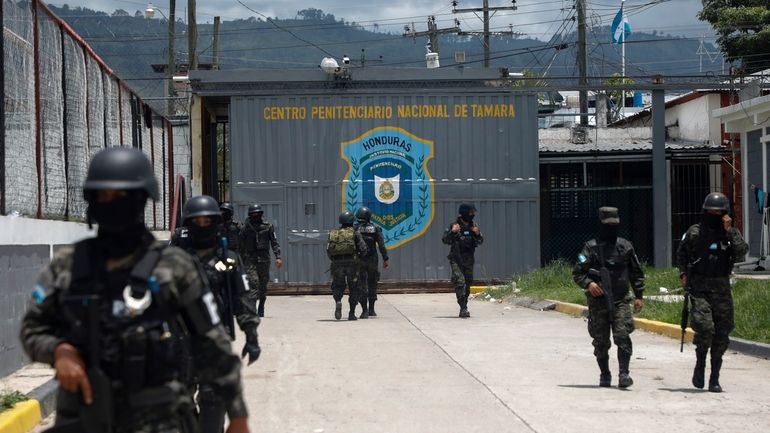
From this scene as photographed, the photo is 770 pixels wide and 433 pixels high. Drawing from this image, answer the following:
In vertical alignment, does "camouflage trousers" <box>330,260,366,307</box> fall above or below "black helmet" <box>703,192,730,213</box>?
below

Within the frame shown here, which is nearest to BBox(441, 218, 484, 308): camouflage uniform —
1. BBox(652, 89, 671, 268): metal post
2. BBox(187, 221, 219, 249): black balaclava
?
BBox(652, 89, 671, 268): metal post

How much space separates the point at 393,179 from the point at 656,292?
25.5ft

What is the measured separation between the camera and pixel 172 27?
4125 cm

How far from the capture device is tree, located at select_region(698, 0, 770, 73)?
133ft

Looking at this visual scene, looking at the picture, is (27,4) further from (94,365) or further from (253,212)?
(94,365)

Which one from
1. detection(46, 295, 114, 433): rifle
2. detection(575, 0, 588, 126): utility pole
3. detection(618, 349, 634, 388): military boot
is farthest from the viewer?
detection(575, 0, 588, 126): utility pole

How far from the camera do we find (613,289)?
34.1 feet

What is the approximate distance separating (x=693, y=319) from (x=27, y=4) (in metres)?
7.23

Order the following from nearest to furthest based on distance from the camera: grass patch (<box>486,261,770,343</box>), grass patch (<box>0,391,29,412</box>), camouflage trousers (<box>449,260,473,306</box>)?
grass patch (<box>0,391,29,412</box>) < grass patch (<box>486,261,770,343</box>) < camouflage trousers (<box>449,260,473,306</box>)

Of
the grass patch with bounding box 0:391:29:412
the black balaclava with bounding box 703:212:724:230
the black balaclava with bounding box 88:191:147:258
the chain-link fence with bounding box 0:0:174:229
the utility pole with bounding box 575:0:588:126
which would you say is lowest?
the grass patch with bounding box 0:391:29:412

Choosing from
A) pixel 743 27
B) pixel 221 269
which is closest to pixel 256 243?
pixel 221 269

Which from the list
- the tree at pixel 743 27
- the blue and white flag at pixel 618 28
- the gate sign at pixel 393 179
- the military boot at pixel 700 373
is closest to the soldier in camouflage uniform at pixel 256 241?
the gate sign at pixel 393 179

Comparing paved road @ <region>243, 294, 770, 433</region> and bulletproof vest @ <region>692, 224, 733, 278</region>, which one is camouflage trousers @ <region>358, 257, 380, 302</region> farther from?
bulletproof vest @ <region>692, 224, 733, 278</region>

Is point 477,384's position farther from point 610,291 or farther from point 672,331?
point 672,331
